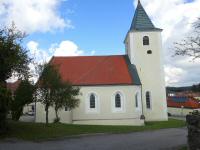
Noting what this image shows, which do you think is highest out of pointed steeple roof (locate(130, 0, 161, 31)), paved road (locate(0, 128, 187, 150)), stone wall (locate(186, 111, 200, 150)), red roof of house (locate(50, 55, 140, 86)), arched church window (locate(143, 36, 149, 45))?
pointed steeple roof (locate(130, 0, 161, 31))

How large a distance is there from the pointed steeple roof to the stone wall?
3892 cm

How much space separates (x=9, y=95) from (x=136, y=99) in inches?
984

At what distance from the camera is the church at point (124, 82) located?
155 ft

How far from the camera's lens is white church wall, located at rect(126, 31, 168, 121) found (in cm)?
5031

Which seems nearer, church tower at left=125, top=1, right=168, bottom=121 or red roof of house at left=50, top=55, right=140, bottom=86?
red roof of house at left=50, top=55, right=140, bottom=86

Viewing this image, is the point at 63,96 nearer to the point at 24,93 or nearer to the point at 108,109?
the point at 24,93

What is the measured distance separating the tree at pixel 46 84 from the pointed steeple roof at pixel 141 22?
21.4m

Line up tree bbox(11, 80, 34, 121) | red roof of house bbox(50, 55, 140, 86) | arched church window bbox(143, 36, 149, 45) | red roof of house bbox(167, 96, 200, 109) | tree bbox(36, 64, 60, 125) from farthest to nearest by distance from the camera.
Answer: red roof of house bbox(167, 96, 200, 109)
arched church window bbox(143, 36, 149, 45)
red roof of house bbox(50, 55, 140, 86)
tree bbox(36, 64, 60, 125)
tree bbox(11, 80, 34, 121)

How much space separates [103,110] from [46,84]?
15.1m

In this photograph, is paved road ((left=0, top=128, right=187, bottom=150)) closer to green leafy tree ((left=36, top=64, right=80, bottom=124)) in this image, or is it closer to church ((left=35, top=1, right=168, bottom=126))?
green leafy tree ((left=36, top=64, right=80, bottom=124))

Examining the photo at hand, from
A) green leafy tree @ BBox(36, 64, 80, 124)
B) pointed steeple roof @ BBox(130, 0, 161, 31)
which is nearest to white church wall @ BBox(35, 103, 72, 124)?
Result: green leafy tree @ BBox(36, 64, 80, 124)

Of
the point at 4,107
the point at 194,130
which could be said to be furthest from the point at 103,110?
the point at 194,130

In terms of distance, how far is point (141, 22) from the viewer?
2092 inches

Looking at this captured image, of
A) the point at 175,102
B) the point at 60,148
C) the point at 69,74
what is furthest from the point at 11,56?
the point at 175,102
